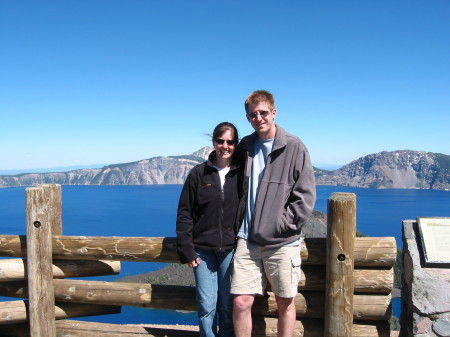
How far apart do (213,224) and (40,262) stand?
2129 mm

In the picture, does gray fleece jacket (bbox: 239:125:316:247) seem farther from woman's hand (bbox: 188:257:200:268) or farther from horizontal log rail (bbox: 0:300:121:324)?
horizontal log rail (bbox: 0:300:121:324)

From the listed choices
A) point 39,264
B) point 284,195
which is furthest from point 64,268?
point 284,195

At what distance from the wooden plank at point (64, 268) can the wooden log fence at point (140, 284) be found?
0.4 inches

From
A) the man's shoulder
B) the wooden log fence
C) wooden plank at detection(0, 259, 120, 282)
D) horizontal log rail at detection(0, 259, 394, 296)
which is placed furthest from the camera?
wooden plank at detection(0, 259, 120, 282)

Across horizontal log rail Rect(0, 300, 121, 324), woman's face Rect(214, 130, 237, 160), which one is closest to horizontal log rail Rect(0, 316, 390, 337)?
horizontal log rail Rect(0, 300, 121, 324)

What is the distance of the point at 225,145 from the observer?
3502mm

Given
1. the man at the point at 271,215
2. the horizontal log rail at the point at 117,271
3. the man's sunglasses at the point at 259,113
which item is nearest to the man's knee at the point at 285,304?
the man at the point at 271,215

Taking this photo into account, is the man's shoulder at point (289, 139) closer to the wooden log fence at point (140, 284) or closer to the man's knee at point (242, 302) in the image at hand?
the wooden log fence at point (140, 284)

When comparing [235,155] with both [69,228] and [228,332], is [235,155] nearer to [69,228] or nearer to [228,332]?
[228,332]

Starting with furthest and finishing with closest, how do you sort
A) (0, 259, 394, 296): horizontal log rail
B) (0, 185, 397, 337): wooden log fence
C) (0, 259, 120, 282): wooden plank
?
(0, 259, 120, 282): wooden plank → (0, 259, 394, 296): horizontal log rail → (0, 185, 397, 337): wooden log fence

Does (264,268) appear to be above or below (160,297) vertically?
above

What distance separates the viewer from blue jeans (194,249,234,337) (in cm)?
359

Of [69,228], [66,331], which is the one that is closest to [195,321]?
[66,331]

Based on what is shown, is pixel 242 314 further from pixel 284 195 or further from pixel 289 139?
pixel 289 139
